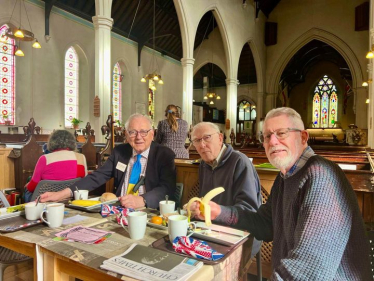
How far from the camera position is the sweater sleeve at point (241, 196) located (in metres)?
1.36

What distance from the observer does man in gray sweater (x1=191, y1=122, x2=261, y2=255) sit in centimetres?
158

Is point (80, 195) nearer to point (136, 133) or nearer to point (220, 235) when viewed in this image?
point (136, 133)

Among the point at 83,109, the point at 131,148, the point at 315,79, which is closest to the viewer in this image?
the point at 131,148

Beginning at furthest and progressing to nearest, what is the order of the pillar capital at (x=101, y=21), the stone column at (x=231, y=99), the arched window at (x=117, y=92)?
the arched window at (x=117, y=92) → the stone column at (x=231, y=99) → the pillar capital at (x=101, y=21)

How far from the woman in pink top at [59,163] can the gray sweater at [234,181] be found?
1151 mm

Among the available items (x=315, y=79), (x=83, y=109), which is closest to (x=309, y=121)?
(x=315, y=79)

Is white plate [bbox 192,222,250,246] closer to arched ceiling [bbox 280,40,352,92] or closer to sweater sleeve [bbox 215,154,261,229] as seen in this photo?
sweater sleeve [bbox 215,154,261,229]

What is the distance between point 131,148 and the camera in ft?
7.54

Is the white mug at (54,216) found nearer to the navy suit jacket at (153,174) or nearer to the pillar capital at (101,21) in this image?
the navy suit jacket at (153,174)

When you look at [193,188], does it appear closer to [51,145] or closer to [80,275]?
[51,145]

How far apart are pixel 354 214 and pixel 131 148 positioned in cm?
168

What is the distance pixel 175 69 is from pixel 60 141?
14.7 meters

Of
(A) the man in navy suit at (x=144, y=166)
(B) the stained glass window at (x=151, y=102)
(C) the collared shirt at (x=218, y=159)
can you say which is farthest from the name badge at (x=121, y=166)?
(B) the stained glass window at (x=151, y=102)

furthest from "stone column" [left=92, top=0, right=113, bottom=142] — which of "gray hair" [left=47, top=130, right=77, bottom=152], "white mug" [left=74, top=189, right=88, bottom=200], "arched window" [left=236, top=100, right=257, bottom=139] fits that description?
"arched window" [left=236, top=100, right=257, bottom=139]
